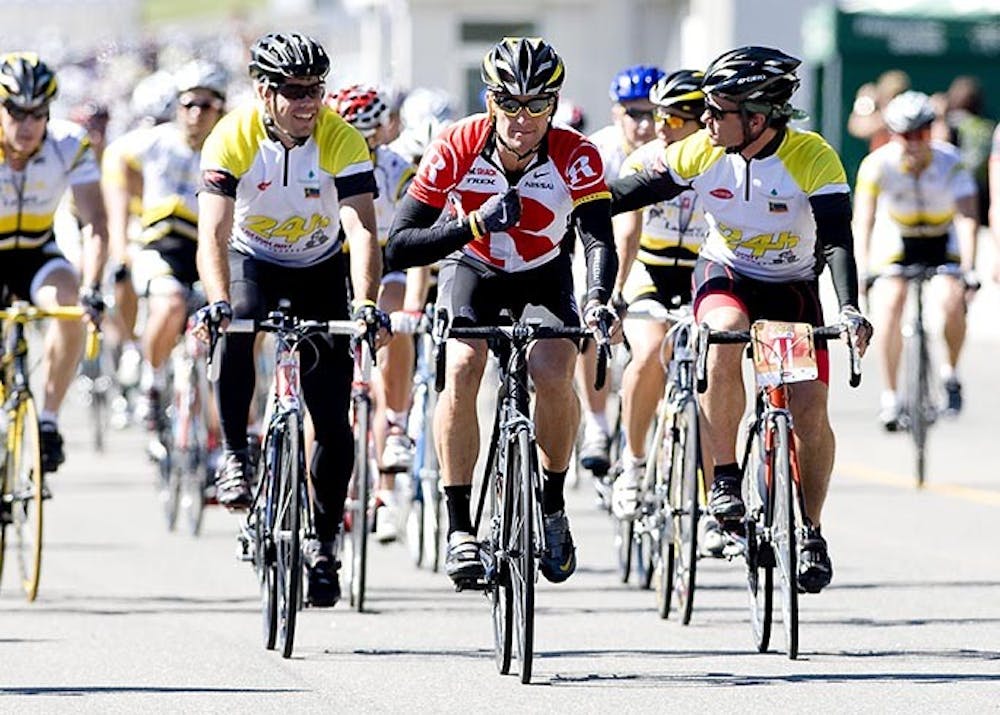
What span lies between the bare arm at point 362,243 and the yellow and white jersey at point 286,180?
0.24 ft

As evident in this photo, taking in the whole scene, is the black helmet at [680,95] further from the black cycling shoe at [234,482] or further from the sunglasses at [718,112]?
the black cycling shoe at [234,482]

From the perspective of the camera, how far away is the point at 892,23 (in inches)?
1444

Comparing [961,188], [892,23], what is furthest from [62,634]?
[892,23]

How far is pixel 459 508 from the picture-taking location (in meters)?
9.75

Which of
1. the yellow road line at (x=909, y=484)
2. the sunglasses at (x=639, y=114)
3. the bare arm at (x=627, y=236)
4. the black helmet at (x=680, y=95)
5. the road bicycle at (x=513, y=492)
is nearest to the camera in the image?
the road bicycle at (x=513, y=492)

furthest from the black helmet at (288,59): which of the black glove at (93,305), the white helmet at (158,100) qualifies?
the white helmet at (158,100)

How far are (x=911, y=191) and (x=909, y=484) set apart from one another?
189 cm

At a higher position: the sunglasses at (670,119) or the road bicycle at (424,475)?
the sunglasses at (670,119)

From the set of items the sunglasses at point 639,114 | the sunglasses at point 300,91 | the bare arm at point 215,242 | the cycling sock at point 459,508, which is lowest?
the cycling sock at point 459,508

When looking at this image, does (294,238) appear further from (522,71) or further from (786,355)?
(786,355)

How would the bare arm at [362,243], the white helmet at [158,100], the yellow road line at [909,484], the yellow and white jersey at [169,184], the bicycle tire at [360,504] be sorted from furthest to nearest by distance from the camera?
1. the white helmet at [158,100]
2. the yellow road line at [909,484]
3. the yellow and white jersey at [169,184]
4. the bicycle tire at [360,504]
5. the bare arm at [362,243]

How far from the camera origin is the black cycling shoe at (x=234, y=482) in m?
10.6

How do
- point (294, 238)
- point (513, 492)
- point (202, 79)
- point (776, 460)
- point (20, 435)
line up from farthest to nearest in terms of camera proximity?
point (202, 79) → point (20, 435) → point (294, 238) → point (776, 460) → point (513, 492)

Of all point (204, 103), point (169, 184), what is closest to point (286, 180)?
point (204, 103)
